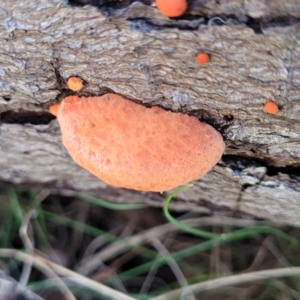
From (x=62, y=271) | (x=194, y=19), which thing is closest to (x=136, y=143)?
(x=194, y=19)

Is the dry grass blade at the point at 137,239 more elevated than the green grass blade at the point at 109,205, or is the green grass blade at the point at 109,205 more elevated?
the green grass blade at the point at 109,205

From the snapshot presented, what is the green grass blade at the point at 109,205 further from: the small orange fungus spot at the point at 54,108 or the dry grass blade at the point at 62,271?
the small orange fungus spot at the point at 54,108

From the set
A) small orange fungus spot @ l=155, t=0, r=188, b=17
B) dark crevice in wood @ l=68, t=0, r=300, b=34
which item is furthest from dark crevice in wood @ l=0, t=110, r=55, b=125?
small orange fungus spot @ l=155, t=0, r=188, b=17

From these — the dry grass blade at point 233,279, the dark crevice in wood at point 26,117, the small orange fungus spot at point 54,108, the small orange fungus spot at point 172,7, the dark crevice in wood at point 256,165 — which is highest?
the small orange fungus spot at point 172,7

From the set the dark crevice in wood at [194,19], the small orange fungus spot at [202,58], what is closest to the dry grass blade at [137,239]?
the small orange fungus spot at [202,58]

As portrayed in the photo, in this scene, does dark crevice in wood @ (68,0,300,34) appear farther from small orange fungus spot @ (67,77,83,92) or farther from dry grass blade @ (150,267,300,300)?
dry grass blade @ (150,267,300,300)

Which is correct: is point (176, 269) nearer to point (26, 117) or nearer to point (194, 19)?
point (26, 117)
